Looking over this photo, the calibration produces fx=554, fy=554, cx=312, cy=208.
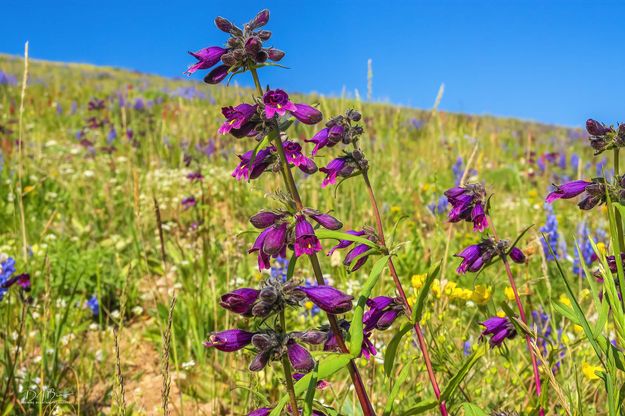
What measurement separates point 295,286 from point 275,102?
0.51m

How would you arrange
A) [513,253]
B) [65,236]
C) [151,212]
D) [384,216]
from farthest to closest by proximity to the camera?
[151,212] → [384,216] → [65,236] → [513,253]

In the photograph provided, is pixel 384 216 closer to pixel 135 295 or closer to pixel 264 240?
pixel 135 295

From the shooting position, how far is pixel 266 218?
4.81ft

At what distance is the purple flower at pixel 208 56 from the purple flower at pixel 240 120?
142mm

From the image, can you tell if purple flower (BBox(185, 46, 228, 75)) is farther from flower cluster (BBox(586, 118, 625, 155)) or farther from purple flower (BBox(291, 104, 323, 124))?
flower cluster (BBox(586, 118, 625, 155))

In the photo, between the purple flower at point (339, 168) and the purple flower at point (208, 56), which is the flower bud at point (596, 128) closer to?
the purple flower at point (339, 168)

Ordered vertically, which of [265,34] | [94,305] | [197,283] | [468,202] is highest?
[265,34]

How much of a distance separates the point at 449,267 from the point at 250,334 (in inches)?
133

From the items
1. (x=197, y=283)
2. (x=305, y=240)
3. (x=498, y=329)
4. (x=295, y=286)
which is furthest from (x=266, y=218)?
(x=197, y=283)

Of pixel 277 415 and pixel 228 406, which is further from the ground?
pixel 277 415

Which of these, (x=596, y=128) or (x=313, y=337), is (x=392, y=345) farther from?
(x=596, y=128)

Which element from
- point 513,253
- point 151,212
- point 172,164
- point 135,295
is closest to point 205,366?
point 135,295

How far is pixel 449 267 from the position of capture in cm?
450

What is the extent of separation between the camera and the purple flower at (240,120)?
4.89ft
